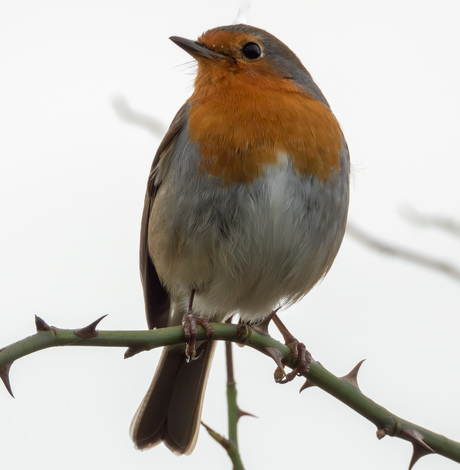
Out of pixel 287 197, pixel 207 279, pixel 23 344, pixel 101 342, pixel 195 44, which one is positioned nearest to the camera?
pixel 23 344

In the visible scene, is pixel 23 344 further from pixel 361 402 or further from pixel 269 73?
pixel 269 73

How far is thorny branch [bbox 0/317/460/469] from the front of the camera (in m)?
2.09

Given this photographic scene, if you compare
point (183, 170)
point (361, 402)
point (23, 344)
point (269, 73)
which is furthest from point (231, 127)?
point (23, 344)

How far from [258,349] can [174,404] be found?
1812mm

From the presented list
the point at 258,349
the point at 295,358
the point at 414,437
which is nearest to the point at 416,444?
the point at 414,437

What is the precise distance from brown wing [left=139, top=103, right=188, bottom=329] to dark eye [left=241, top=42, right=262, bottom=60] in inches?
17.3

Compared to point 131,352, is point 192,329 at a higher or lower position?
higher

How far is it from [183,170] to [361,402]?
1.78 metres

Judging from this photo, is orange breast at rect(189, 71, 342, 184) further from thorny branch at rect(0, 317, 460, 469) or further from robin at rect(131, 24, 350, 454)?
thorny branch at rect(0, 317, 460, 469)

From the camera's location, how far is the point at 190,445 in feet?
14.2

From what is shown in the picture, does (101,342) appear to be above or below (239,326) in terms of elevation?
below

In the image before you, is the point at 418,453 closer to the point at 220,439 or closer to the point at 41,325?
the point at 220,439

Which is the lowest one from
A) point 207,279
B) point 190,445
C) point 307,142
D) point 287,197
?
→ point 190,445

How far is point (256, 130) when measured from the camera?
3842 mm
